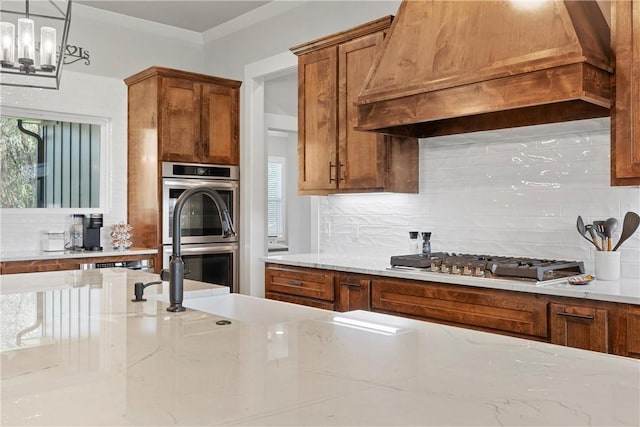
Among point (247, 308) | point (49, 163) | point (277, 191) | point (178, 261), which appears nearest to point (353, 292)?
point (247, 308)

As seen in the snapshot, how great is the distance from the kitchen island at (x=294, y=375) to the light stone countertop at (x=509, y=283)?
1.14 metres

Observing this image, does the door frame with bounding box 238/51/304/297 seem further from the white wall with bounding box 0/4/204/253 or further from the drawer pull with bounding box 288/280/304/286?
the drawer pull with bounding box 288/280/304/286

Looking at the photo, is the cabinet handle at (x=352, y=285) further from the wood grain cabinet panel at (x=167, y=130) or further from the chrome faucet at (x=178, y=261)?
the wood grain cabinet panel at (x=167, y=130)

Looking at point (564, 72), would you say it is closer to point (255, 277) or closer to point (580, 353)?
point (580, 353)

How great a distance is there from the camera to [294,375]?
103cm

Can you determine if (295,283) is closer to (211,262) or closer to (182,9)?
(211,262)

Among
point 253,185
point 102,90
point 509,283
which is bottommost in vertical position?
point 509,283

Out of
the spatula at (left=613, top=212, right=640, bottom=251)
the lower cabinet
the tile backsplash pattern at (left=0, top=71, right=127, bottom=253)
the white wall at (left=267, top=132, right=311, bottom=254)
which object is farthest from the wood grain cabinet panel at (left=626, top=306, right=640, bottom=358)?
the white wall at (left=267, top=132, right=311, bottom=254)

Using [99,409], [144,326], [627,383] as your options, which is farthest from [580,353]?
[144,326]

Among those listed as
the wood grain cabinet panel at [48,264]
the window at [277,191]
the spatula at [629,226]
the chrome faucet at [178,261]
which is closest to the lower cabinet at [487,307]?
the spatula at [629,226]

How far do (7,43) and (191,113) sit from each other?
9.02 ft

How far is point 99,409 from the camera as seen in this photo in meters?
0.86

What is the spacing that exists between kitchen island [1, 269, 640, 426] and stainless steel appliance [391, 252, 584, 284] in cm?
125

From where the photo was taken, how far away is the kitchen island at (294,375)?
836 millimetres
